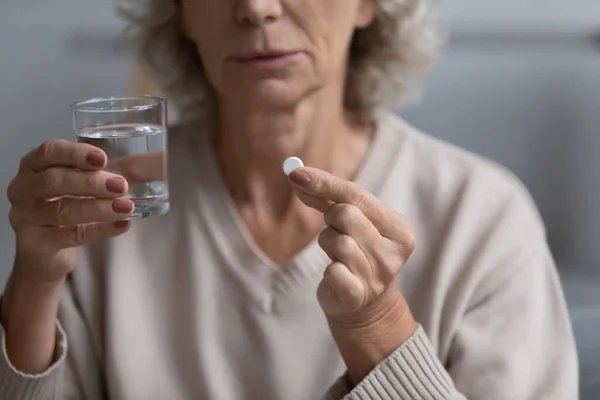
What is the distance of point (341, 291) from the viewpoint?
93 centimetres

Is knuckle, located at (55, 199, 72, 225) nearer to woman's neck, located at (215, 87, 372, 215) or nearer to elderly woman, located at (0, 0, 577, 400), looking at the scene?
elderly woman, located at (0, 0, 577, 400)

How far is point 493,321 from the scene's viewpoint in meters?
1.17

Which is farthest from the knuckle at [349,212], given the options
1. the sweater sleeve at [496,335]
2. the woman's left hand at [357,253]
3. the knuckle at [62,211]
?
the knuckle at [62,211]

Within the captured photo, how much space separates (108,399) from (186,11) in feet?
2.17

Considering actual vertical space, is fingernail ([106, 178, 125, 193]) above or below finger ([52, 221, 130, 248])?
above

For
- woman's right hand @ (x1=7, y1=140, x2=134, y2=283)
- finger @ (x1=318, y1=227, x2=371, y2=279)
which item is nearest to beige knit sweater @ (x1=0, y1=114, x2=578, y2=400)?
woman's right hand @ (x1=7, y1=140, x2=134, y2=283)

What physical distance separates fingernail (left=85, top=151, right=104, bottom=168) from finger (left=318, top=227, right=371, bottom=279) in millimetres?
281

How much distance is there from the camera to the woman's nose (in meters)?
1.11

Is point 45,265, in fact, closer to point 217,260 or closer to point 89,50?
point 217,260

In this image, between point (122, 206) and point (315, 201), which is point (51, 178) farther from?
point (315, 201)

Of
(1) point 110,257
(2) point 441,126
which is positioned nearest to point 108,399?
(1) point 110,257

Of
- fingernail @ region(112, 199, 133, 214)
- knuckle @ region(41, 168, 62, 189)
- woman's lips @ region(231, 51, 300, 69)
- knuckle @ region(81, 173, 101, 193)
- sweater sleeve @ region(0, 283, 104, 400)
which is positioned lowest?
sweater sleeve @ region(0, 283, 104, 400)

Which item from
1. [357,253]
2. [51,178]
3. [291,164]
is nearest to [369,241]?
[357,253]

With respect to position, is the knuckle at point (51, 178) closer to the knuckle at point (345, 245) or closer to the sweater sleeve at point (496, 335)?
the knuckle at point (345, 245)
